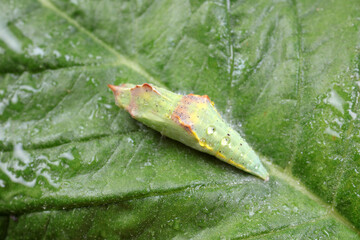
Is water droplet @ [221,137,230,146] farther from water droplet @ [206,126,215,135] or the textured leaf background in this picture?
the textured leaf background

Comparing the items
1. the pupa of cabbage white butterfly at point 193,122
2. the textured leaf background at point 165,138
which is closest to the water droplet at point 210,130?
the pupa of cabbage white butterfly at point 193,122

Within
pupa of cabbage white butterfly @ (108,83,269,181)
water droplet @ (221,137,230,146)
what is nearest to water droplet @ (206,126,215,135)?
pupa of cabbage white butterfly @ (108,83,269,181)

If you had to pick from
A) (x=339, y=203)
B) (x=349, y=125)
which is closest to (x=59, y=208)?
(x=339, y=203)

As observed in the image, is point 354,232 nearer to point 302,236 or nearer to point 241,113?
point 302,236

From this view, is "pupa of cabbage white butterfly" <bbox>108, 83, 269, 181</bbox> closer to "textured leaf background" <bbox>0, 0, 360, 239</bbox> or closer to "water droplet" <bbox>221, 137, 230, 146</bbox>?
"water droplet" <bbox>221, 137, 230, 146</bbox>

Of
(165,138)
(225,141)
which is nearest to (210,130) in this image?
(225,141)

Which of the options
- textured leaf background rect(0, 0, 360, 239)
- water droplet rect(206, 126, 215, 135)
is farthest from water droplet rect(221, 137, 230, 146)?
textured leaf background rect(0, 0, 360, 239)

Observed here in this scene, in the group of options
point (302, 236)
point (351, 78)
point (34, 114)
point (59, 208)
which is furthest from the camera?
point (34, 114)

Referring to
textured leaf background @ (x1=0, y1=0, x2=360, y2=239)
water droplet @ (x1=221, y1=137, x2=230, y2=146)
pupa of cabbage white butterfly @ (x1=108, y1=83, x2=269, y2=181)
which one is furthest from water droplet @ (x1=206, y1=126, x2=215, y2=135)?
textured leaf background @ (x1=0, y1=0, x2=360, y2=239)
